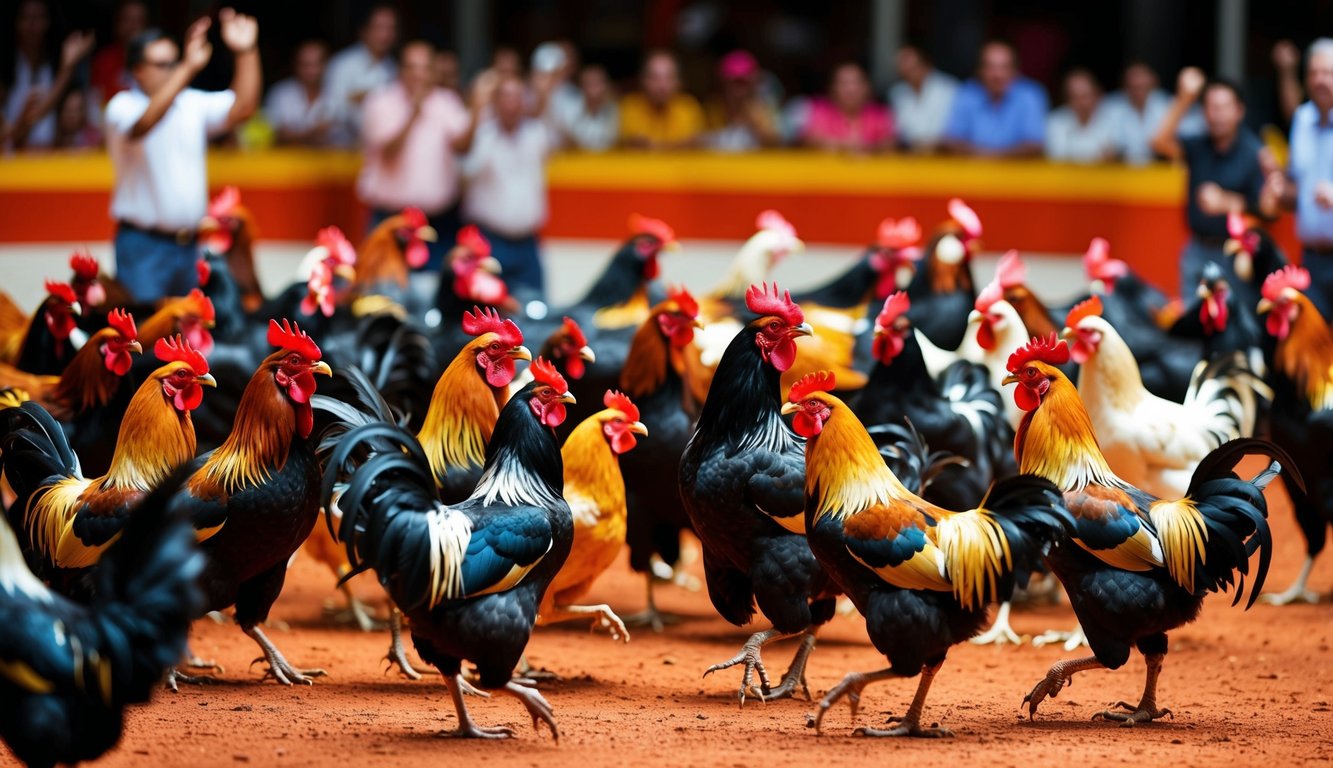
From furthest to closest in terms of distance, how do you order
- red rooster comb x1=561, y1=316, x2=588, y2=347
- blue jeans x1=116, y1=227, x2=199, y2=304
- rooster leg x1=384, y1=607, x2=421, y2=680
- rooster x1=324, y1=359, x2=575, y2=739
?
blue jeans x1=116, y1=227, x2=199, y2=304 < red rooster comb x1=561, y1=316, x2=588, y2=347 < rooster leg x1=384, y1=607, x2=421, y2=680 < rooster x1=324, y1=359, x2=575, y2=739

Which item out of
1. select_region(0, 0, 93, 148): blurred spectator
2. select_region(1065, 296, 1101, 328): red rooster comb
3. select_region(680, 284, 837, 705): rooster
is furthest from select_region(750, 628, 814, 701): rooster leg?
select_region(0, 0, 93, 148): blurred spectator

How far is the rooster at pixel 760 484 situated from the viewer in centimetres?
691

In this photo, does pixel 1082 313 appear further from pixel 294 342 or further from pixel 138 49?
pixel 138 49

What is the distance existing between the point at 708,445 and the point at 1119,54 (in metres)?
10.7

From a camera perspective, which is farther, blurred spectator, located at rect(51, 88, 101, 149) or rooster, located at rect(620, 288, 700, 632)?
blurred spectator, located at rect(51, 88, 101, 149)

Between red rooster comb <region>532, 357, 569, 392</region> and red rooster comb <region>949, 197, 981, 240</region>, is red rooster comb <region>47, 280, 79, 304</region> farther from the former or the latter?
red rooster comb <region>949, 197, 981, 240</region>

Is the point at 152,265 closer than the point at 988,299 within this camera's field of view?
No

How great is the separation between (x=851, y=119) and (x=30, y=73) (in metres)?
6.90

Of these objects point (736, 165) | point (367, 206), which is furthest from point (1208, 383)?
point (367, 206)

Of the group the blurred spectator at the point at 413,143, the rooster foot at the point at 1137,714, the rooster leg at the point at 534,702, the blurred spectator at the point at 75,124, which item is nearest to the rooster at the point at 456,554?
the rooster leg at the point at 534,702

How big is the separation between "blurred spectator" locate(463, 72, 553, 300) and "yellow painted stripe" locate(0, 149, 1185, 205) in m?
1.91

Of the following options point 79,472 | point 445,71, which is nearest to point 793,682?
point 79,472

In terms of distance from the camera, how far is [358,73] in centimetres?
1562

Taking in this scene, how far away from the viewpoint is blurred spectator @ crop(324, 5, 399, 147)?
15.3 metres
